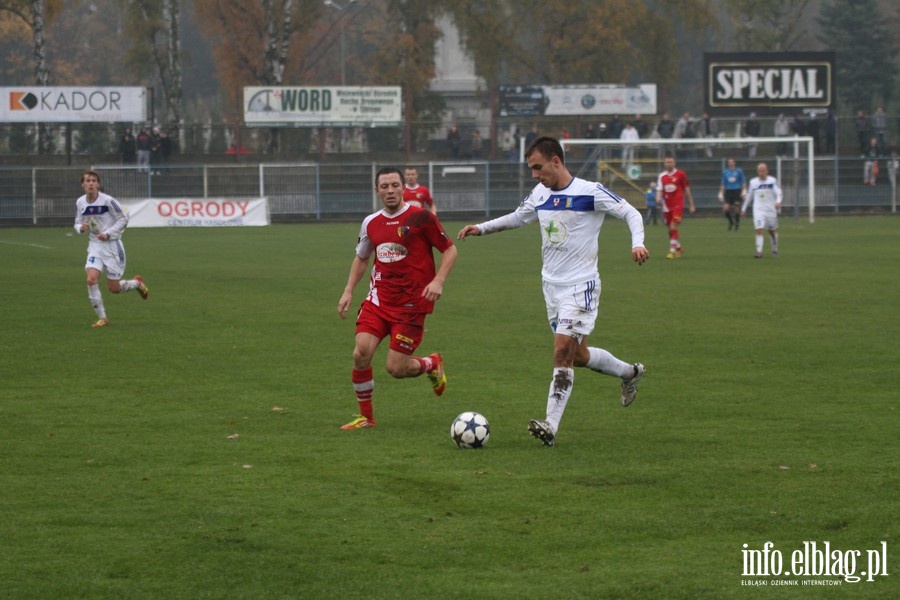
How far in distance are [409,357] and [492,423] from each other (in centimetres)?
76

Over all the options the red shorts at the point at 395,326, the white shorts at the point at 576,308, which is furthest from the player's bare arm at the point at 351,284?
the white shorts at the point at 576,308

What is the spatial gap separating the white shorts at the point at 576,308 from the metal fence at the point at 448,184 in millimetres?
35269

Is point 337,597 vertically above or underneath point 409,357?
underneath

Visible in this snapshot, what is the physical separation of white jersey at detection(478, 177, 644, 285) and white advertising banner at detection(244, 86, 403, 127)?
42.0m

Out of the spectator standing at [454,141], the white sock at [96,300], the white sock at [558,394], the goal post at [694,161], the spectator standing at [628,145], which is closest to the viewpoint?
the white sock at [558,394]

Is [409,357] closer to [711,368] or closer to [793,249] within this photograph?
[711,368]

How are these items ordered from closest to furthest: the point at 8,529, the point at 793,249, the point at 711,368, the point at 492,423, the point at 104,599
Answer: the point at 104,599 → the point at 8,529 → the point at 492,423 → the point at 711,368 → the point at 793,249

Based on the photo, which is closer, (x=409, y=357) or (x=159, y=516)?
(x=159, y=516)

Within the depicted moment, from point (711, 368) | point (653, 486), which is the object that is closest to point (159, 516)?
point (653, 486)

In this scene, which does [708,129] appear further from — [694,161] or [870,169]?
[870,169]

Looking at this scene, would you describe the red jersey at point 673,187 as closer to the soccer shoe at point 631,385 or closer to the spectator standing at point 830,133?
the soccer shoe at point 631,385

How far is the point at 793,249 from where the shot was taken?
28453 mm

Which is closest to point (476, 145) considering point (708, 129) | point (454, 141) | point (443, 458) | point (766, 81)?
point (454, 141)

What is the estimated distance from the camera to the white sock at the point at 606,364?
9.00 m
